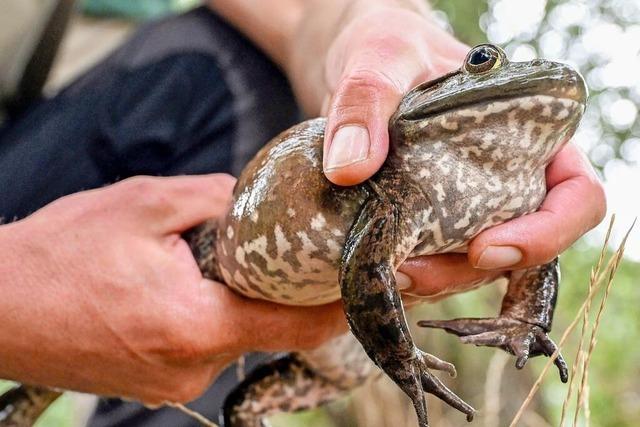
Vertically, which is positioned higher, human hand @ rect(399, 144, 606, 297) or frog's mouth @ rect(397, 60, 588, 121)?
frog's mouth @ rect(397, 60, 588, 121)

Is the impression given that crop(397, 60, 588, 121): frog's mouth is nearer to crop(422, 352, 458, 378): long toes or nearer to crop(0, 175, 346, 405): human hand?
crop(422, 352, 458, 378): long toes

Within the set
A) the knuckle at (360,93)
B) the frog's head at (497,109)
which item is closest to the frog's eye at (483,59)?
the frog's head at (497,109)

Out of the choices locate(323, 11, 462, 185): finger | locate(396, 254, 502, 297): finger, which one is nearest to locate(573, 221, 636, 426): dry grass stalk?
locate(396, 254, 502, 297): finger

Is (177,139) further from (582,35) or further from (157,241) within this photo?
(582,35)

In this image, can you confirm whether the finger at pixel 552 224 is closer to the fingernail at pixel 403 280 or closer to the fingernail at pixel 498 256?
the fingernail at pixel 498 256

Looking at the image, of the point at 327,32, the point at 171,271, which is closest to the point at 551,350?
the point at 171,271

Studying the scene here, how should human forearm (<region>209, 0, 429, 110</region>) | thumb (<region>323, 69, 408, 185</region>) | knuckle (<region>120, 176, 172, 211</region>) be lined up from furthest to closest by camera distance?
human forearm (<region>209, 0, 429, 110</region>) → knuckle (<region>120, 176, 172, 211</region>) → thumb (<region>323, 69, 408, 185</region>)
